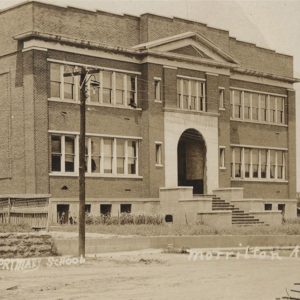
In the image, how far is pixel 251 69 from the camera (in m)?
46.5

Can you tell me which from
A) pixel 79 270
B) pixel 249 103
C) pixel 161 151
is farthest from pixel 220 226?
pixel 79 270

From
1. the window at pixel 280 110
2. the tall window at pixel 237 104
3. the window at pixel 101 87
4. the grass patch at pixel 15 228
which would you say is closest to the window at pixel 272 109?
the window at pixel 280 110

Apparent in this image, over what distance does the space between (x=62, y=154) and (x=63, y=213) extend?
9.27ft

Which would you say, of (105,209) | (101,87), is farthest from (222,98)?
(105,209)

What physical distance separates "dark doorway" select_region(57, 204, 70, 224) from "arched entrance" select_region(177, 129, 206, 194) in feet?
30.8

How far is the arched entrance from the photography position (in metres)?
42.4

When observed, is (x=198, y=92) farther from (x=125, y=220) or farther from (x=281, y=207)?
(x=281, y=207)

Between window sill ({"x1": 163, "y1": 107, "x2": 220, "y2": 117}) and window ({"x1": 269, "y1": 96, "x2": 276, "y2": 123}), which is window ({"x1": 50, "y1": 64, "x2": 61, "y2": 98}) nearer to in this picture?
window sill ({"x1": 163, "y1": 107, "x2": 220, "y2": 117})

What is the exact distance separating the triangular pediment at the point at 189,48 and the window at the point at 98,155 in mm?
5020

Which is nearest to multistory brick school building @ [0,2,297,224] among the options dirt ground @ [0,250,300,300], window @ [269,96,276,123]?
window @ [269,96,276,123]

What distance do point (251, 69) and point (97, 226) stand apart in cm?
1832

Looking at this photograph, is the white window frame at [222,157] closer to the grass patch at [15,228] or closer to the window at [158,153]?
the window at [158,153]

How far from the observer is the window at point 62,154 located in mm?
35656

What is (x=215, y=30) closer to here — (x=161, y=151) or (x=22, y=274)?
(x=161, y=151)
